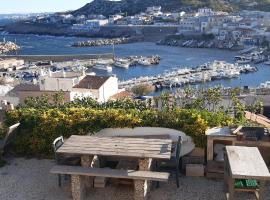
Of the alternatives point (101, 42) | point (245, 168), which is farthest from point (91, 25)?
point (245, 168)

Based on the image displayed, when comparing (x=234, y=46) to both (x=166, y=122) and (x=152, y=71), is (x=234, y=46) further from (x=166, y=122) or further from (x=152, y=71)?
(x=166, y=122)

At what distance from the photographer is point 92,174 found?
7094 millimetres

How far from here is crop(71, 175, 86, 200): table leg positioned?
7.27 metres

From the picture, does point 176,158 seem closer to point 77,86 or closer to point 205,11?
point 77,86

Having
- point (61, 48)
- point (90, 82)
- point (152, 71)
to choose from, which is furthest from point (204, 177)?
point (61, 48)

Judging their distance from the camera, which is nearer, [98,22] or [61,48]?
[61,48]

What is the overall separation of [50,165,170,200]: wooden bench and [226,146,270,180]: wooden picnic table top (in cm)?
104

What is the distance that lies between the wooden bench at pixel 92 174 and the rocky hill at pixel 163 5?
106m

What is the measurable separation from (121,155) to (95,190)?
105cm

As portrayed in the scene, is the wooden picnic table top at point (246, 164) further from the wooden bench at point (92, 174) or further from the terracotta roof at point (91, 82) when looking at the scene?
the terracotta roof at point (91, 82)

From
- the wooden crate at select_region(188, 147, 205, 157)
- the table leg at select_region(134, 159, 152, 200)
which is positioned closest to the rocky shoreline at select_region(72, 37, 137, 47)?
the wooden crate at select_region(188, 147, 205, 157)

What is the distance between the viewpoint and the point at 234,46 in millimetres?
71125

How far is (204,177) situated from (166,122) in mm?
1263

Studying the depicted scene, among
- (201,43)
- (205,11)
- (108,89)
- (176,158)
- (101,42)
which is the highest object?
(205,11)
